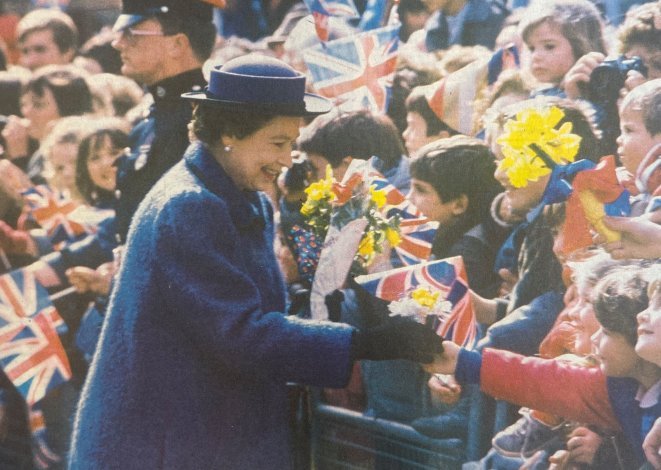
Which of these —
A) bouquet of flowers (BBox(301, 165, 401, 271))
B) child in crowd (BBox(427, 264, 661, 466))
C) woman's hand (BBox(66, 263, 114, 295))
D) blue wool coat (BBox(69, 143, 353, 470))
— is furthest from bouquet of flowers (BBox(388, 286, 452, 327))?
woman's hand (BBox(66, 263, 114, 295))

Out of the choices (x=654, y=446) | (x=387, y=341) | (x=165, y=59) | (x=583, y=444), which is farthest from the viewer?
(x=165, y=59)

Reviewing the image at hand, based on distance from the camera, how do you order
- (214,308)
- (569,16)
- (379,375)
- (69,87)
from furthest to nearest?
1. (69,87)
2. (379,375)
3. (569,16)
4. (214,308)

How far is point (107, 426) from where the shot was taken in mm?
3328

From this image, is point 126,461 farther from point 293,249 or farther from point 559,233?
point 559,233

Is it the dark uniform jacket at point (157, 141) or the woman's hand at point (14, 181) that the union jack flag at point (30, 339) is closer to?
the woman's hand at point (14, 181)

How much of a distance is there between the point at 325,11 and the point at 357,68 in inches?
11.2

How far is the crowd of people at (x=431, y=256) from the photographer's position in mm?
3184

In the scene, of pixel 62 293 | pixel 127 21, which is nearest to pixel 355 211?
pixel 127 21

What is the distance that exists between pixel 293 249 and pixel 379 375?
0.64 meters

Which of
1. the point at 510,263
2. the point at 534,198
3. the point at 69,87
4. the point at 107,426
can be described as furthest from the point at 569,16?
the point at 69,87

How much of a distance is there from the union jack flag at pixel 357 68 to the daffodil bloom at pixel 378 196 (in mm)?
329

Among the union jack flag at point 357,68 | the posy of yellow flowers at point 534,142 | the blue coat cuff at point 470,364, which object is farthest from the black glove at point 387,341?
the union jack flag at point 357,68

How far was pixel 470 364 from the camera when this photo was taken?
3592 mm

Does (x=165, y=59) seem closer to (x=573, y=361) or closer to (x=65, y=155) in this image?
(x=65, y=155)
